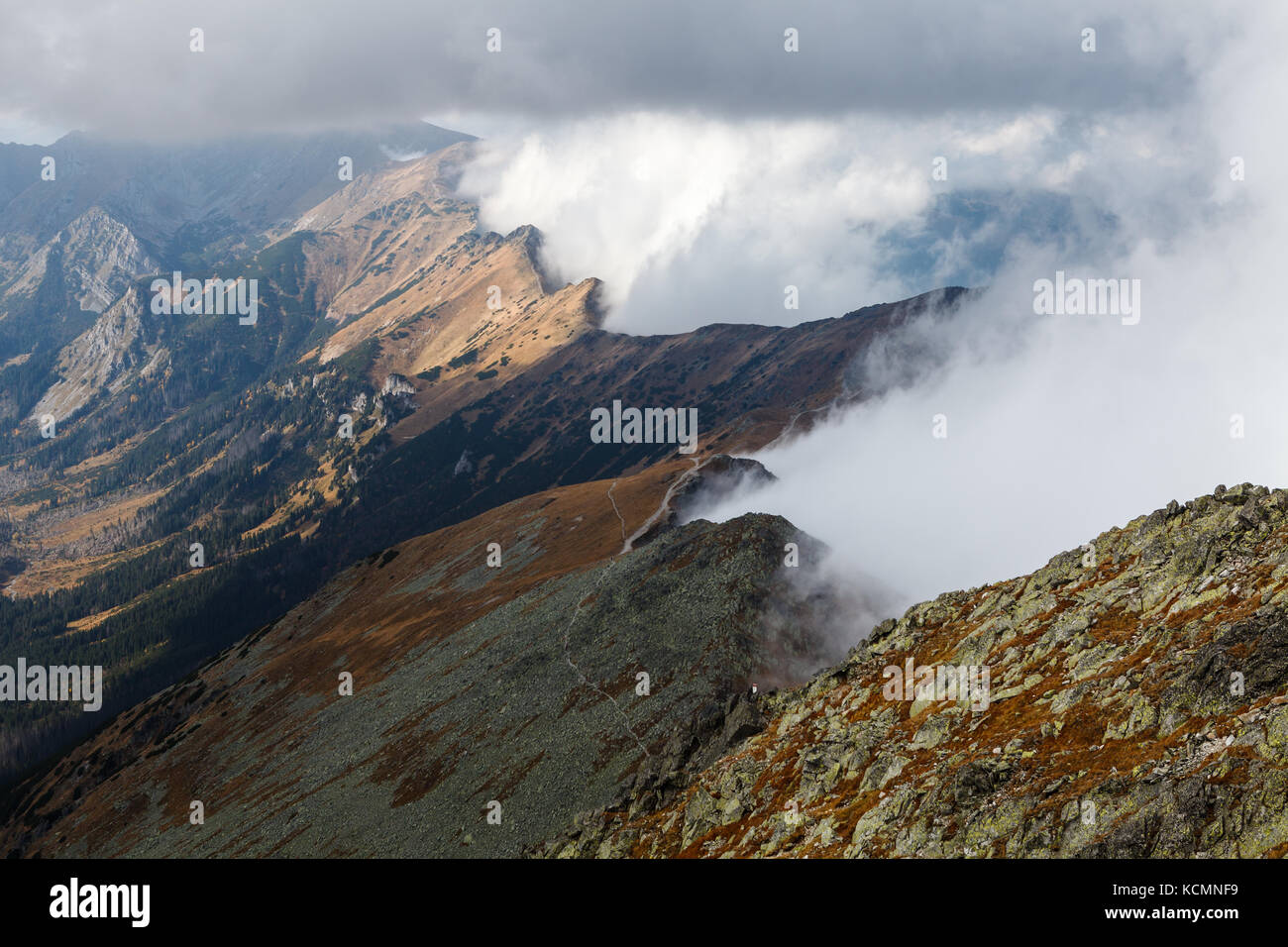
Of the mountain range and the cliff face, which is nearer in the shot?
the cliff face

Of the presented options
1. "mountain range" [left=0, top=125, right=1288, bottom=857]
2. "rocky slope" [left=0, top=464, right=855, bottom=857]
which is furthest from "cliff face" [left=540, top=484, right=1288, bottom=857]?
"rocky slope" [left=0, top=464, right=855, bottom=857]

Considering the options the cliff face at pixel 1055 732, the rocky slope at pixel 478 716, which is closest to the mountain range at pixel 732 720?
the cliff face at pixel 1055 732

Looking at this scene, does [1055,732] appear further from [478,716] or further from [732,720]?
[478,716]

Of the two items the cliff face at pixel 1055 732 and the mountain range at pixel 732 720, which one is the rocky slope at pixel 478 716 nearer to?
the mountain range at pixel 732 720

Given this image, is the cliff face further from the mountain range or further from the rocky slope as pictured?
the rocky slope

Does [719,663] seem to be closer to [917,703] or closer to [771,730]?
[771,730]

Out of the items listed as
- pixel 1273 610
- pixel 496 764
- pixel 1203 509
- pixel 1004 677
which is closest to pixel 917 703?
pixel 1004 677

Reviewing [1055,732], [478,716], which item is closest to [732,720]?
[1055,732]

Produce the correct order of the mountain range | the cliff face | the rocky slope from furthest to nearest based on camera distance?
the rocky slope < the mountain range < the cliff face
